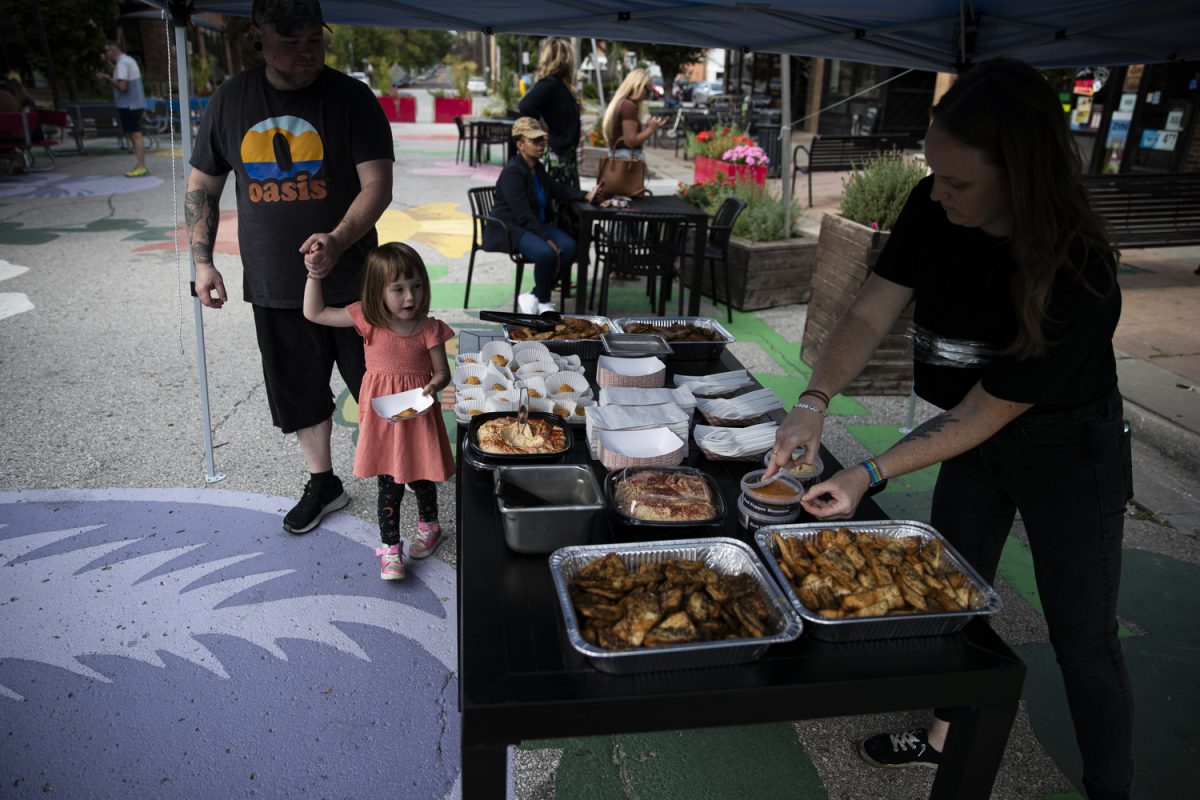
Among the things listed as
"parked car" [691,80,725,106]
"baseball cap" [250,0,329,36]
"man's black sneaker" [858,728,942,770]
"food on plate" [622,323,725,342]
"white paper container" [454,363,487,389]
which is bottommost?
"man's black sneaker" [858,728,942,770]

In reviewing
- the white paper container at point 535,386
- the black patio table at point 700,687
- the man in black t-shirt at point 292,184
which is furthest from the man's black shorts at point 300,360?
the black patio table at point 700,687

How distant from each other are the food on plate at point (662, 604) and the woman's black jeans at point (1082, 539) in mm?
701

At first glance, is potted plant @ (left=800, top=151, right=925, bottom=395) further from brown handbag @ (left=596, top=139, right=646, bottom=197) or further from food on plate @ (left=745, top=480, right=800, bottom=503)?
food on plate @ (left=745, top=480, right=800, bottom=503)

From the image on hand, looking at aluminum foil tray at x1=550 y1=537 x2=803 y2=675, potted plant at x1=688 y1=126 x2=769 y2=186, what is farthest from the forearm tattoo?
potted plant at x1=688 y1=126 x2=769 y2=186

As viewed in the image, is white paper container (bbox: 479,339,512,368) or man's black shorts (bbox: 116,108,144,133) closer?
white paper container (bbox: 479,339,512,368)

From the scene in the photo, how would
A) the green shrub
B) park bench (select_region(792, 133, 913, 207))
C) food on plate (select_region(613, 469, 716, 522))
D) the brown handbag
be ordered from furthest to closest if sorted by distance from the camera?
park bench (select_region(792, 133, 913, 207)) → the brown handbag → the green shrub → food on plate (select_region(613, 469, 716, 522))

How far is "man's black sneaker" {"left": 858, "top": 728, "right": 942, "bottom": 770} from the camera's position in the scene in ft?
8.02

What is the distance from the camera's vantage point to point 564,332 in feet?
11.6

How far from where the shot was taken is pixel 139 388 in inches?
202

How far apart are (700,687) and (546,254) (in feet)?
16.1

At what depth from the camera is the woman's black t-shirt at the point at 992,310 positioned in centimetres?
177

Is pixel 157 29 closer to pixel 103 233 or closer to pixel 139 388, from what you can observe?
pixel 103 233

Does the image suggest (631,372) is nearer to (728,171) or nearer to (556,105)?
(556,105)

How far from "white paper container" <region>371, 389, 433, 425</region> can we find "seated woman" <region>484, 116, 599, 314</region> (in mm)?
3126
